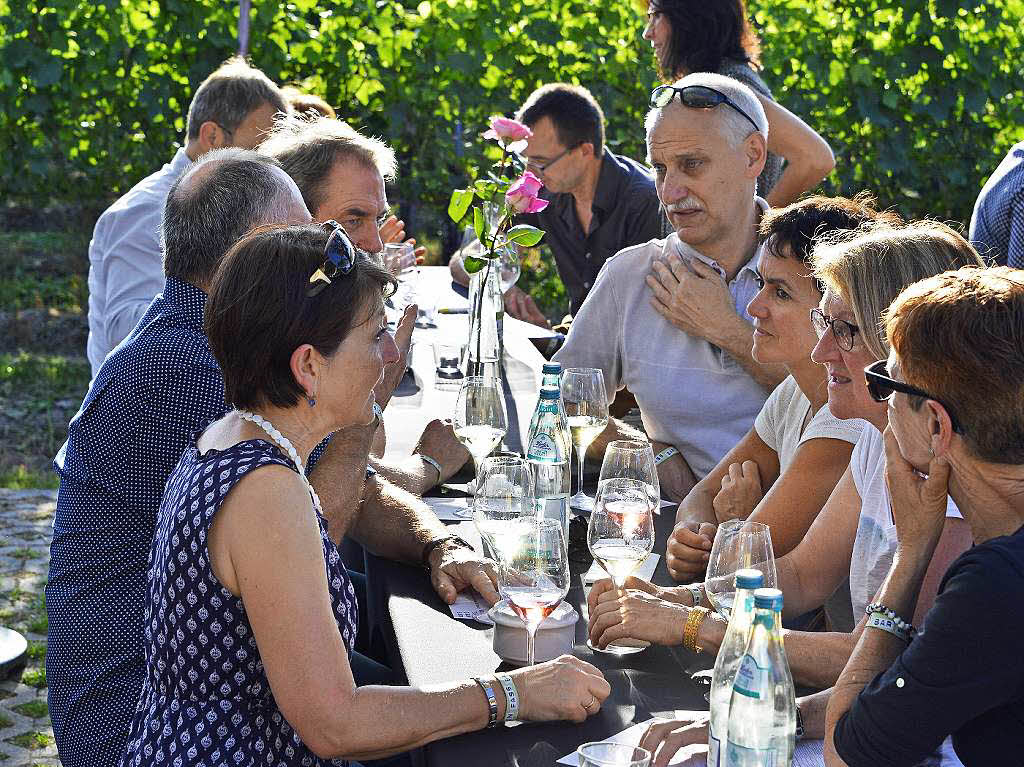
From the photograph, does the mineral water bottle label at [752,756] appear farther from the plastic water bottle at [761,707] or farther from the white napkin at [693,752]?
the white napkin at [693,752]

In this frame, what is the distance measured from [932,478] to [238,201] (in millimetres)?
1457

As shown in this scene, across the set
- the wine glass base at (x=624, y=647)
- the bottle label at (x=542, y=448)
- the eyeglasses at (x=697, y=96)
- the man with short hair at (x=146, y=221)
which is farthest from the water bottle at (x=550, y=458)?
the man with short hair at (x=146, y=221)

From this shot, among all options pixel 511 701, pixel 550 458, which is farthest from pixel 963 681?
pixel 550 458

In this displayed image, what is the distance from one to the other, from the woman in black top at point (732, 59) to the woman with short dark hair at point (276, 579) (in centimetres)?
281

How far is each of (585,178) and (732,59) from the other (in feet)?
4.21

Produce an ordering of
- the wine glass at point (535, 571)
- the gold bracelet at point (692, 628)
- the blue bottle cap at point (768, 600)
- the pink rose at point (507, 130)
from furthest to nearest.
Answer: the pink rose at point (507, 130)
the gold bracelet at point (692, 628)
the wine glass at point (535, 571)
the blue bottle cap at point (768, 600)

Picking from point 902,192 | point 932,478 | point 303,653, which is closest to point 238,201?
point 303,653

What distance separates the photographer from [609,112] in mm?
7793

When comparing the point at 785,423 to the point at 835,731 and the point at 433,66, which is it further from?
the point at 433,66

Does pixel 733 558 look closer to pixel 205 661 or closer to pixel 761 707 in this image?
pixel 761 707

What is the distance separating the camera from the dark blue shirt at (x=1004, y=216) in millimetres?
3986

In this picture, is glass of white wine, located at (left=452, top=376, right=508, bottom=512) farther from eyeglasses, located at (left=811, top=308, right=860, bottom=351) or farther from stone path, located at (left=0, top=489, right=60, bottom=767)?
stone path, located at (left=0, top=489, right=60, bottom=767)

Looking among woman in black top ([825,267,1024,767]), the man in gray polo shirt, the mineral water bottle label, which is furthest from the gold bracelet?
the man in gray polo shirt

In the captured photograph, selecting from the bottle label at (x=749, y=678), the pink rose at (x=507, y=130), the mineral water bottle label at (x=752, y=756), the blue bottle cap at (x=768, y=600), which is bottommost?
the mineral water bottle label at (x=752, y=756)
